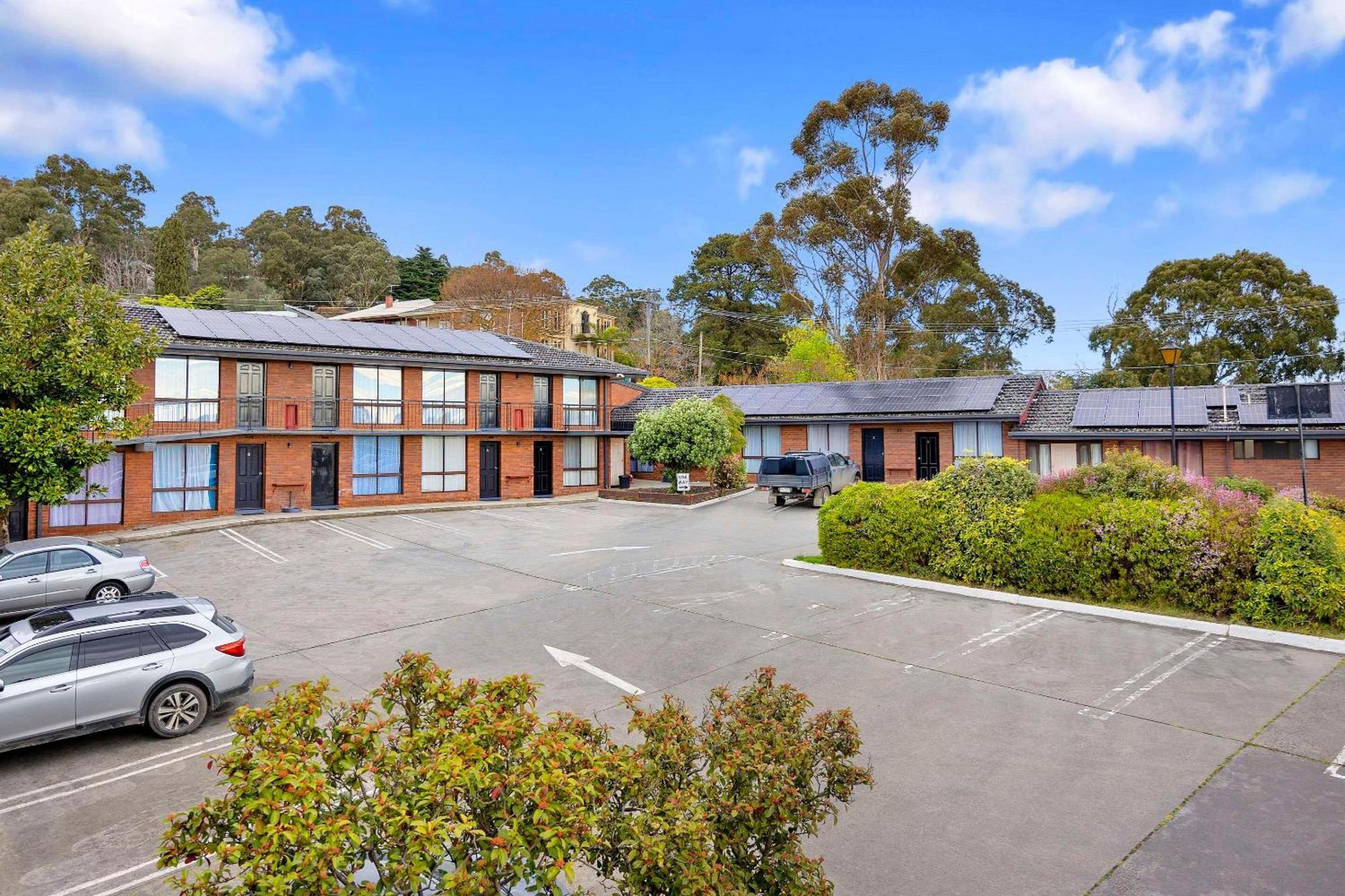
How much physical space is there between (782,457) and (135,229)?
77.8 m

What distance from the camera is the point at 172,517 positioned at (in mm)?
24406

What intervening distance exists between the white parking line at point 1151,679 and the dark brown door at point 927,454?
852 inches

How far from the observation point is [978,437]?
104ft

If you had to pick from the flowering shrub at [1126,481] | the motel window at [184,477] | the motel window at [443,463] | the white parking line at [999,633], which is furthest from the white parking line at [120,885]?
the motel window at [443,463]

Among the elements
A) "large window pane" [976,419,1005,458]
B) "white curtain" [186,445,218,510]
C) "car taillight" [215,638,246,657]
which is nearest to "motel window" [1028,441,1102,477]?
"large window pane" [976,419,1005,458]

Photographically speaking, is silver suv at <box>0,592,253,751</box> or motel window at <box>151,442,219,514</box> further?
motel window at <box>151,442,219,514</box>

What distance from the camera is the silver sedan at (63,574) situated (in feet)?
43.9

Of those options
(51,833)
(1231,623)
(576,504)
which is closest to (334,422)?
(576,504)

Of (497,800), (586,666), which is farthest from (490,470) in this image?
(497,800)

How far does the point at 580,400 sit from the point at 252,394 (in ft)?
42.9

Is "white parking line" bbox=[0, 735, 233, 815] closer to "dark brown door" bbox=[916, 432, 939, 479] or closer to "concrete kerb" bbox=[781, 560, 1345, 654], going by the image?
"concrete kerb" bbox=[781, 560, 1345, 654]

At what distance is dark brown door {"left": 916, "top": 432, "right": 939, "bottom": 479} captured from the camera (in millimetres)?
32812

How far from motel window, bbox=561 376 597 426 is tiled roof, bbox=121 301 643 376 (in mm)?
827

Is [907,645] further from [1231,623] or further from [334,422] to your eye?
[334,422]
